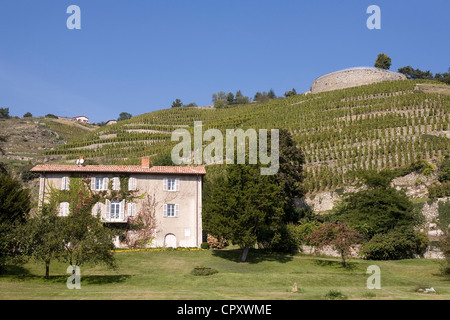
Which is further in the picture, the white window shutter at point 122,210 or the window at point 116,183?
the window at point 116,183

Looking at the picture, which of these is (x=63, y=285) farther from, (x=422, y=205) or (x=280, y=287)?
(x=422, y=205)

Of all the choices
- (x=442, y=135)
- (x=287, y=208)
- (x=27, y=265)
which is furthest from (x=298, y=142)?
(x=27, y=265)

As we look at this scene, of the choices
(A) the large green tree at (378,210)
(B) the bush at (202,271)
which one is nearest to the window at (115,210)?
(B) the bush at (202,271)

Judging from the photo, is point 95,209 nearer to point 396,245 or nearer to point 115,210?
point 115,210

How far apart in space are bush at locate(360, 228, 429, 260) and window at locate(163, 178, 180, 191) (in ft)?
49.0

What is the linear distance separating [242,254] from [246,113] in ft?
196

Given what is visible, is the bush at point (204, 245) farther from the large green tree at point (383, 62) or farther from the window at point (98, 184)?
the large green tree at point (383, 62)

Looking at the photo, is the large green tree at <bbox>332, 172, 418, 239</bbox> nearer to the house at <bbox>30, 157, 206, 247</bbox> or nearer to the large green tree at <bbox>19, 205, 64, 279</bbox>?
the house at <bbox>30, 157, 206, 247</bbox>

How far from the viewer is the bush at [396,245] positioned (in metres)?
30.7

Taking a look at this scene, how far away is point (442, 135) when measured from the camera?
54031 millimetres

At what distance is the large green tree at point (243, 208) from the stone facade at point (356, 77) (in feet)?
223
